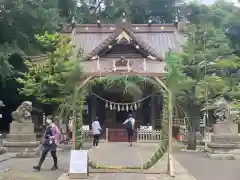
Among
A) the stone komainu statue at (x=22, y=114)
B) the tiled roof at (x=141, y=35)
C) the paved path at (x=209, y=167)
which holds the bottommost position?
the paved path at (x=209, y=167)

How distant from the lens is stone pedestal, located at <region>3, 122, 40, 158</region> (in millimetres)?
18609

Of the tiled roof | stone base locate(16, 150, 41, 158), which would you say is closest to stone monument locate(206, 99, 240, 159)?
stone base locate(16, 150, 41, 158)

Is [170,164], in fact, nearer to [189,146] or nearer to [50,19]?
[189,146]

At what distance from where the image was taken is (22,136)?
19.0 metres

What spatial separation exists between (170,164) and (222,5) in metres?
28.6

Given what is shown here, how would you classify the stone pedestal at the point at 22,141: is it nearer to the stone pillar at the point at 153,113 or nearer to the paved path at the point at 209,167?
the paved path at the point at 209,167

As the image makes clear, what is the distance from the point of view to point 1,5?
30969 millimetres

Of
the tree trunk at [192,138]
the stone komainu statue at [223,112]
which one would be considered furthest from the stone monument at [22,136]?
the stone komainu statue at [223,112]

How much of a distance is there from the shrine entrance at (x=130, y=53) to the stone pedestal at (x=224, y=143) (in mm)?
4159

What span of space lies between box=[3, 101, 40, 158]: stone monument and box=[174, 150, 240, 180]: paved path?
6.26 m

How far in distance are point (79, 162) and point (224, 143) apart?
28.2 feet

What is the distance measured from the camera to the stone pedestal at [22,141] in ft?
61.1

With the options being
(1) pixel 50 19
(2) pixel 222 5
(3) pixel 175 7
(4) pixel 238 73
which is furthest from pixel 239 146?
(3) pixel 175 7

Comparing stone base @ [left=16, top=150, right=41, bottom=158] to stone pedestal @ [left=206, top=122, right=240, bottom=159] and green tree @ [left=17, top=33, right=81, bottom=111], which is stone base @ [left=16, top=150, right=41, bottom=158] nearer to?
green tree @ [left=17, top=33, right=81, bottom=111]
